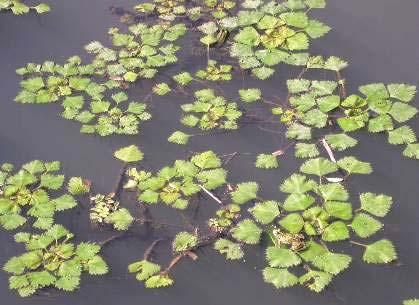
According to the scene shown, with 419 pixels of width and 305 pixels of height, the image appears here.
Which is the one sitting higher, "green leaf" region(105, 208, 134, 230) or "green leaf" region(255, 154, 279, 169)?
"green leaf" region(255, 154, 279, 169)

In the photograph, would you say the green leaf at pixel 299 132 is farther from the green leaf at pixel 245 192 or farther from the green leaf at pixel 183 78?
the green leaf at pixel 183 78

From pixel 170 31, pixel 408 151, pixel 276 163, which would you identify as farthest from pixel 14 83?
pixel 408 151

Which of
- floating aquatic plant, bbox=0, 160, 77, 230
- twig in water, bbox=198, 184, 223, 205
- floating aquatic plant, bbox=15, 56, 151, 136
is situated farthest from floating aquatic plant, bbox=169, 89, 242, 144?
floating aquatic plant, bbox=0, 160, 77, 230

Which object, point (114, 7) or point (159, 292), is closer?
point (159, 292)

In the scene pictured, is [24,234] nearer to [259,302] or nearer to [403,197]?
[259,302]

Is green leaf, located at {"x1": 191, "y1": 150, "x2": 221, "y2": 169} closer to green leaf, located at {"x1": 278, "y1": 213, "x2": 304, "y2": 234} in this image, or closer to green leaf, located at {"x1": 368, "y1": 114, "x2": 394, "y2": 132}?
green leaf, located at {"x1": 278, "y1": 213, "x2": 304, "y2": 234}

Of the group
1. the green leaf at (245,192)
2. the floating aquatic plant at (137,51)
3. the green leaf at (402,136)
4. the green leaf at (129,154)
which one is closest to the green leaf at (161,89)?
the floating aquatic plant at (137,51)

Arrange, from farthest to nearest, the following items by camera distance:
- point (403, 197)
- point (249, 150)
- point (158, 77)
Result: point (158, 77) < point (249, 150) < point (403, 197)
